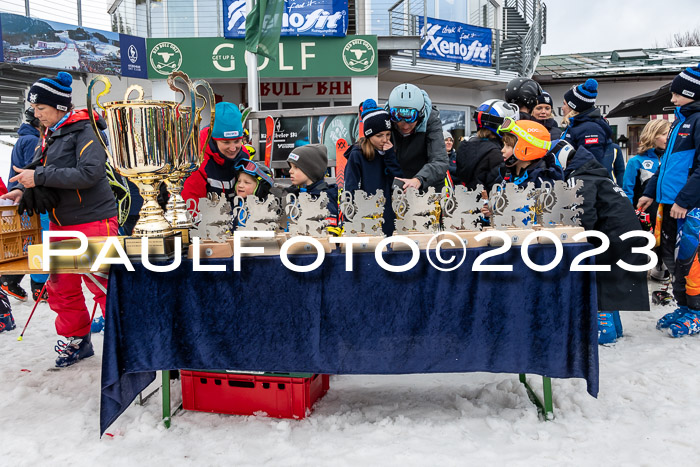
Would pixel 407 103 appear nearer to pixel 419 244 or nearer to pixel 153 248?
pixel 419 244

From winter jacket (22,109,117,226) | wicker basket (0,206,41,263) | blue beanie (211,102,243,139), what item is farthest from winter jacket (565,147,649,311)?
wicker basket (0,206,41,263)

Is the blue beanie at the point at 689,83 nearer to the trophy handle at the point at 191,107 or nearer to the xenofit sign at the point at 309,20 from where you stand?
the trophy handle at the point at 191,107

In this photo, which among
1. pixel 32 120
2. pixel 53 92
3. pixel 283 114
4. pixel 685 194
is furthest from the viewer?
pixel 283 114

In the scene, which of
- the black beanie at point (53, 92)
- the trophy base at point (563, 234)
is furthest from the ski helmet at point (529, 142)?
the black beanie at point (53, 92)

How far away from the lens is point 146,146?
2.08m

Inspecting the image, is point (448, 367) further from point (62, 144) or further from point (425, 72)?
point (425, 72)

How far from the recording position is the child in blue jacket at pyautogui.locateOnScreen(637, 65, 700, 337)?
337 centimetres

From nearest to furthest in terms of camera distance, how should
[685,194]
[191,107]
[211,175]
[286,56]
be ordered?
[191,107], [211,175], [685,194], [286,56]

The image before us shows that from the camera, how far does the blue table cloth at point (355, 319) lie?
84.0 inches

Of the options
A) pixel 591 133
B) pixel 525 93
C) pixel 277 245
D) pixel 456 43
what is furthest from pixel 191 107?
pixel 456 43

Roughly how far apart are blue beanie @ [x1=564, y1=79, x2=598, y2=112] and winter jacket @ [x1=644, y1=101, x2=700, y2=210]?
568 mm

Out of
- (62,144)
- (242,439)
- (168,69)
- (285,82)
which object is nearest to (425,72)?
(285,82)

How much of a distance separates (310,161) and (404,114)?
0.60 m
